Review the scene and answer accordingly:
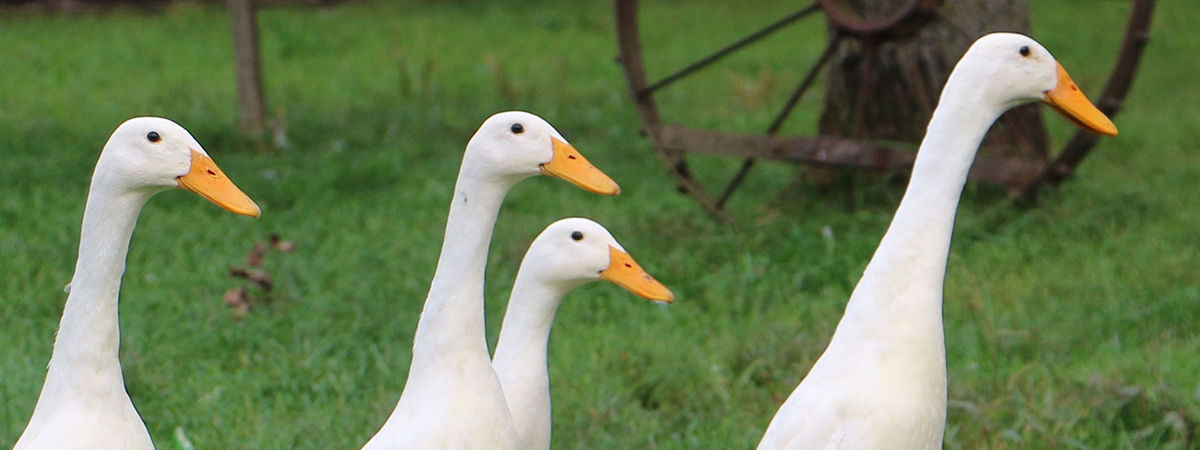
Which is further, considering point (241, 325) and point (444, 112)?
point (444, 112)

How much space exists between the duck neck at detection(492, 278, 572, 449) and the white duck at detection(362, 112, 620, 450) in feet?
1.10

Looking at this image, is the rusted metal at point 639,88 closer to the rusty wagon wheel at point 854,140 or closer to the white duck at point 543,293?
the rusty wagon wheel at point 854,140

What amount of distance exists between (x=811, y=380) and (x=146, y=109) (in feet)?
18.5

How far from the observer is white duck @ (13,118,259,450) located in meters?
2.38

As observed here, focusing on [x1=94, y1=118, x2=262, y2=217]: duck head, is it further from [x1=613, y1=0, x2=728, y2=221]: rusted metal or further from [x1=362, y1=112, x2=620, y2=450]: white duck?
[x1=613, y1=0, x2=728, y2=221]: rusted metal

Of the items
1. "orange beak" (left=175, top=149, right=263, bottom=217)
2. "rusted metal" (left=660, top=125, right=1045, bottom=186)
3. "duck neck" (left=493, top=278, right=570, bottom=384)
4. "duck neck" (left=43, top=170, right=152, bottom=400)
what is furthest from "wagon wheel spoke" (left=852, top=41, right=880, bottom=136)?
"duck neck" (left=43, top=170, right=152, bottom=400)

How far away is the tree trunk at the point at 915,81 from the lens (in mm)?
5414

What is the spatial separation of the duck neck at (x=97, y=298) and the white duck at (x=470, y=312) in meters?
0.53

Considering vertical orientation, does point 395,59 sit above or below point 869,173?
below

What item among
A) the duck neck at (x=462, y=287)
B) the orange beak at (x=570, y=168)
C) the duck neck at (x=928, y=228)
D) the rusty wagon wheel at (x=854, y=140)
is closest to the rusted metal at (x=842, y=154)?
the rusty wagon wheel at (x=854, y=140)

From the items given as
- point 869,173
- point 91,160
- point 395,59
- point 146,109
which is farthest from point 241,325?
point 395,59

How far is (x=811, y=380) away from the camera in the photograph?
257 cm

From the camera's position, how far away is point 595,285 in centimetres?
485

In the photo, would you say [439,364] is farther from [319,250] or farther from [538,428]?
[319,250]
